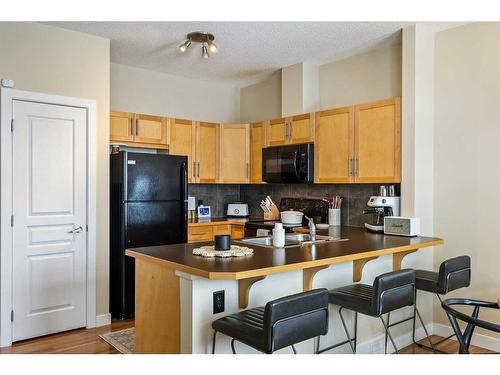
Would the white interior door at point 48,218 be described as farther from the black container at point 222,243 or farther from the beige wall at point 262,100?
the beige wall at point 262,100

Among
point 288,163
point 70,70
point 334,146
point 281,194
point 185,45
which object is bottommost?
point 281,194

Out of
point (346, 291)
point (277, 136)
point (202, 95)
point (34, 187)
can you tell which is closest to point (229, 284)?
point (346, 291)

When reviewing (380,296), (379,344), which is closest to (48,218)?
(380,296)

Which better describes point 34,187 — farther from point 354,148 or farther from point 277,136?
point 354,148

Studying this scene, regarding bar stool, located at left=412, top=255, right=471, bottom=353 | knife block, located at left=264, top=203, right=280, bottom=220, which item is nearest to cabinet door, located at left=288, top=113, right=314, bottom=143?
knife block, located at left=264, top=203, right=280, bottom=220

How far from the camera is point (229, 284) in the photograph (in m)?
2.27

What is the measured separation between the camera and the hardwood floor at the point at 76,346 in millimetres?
3137

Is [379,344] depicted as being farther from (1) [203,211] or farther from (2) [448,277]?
(1) [203,211]

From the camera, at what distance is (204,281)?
2145 mm

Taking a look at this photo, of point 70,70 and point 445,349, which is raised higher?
point 70,70

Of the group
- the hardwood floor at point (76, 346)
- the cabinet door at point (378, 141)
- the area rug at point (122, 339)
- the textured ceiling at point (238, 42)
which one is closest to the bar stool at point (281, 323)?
the area rug at point (122, 339)

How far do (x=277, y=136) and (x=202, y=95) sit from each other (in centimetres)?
135

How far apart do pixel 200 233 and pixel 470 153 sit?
2807mm

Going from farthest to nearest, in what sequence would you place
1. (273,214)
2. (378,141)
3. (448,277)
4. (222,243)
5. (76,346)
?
(273,214) < (378,141) < (76,346) < (448,277) < (222,243)
